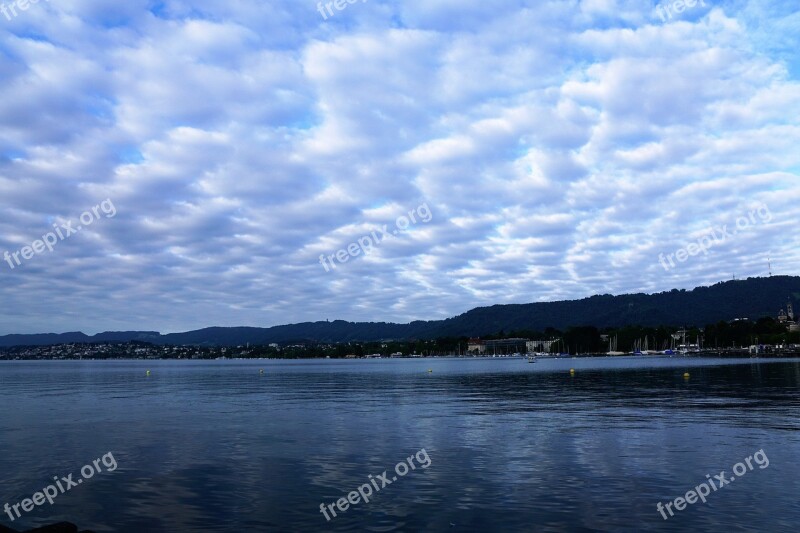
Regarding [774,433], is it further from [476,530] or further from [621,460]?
[476,530]

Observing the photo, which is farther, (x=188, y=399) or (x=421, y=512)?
(x=188, y=399)

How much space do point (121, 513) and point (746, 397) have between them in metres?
67.2

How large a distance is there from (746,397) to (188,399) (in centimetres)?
6659

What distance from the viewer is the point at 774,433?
137ft

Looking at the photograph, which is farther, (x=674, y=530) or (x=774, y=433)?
(x=774, y=433)

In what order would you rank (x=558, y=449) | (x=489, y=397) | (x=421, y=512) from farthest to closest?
(x=489, y=397) → (x=558, y=449) → (x=421, y=512)

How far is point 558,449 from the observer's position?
3719 centimetres

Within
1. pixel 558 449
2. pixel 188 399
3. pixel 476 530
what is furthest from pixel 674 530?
pixel 188 399

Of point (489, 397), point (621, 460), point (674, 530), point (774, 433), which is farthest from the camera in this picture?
point (489, 397)

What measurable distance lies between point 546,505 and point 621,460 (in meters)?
10.4

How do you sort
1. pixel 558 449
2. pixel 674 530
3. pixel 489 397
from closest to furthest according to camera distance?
pixel 674 530
pixel 558 449
pixel 489 397

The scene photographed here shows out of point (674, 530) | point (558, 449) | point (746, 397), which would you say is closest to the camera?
point (674, 530)

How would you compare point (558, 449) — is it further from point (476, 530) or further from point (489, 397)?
point (489, 397)

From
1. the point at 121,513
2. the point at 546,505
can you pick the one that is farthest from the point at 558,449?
the point at 121,513
